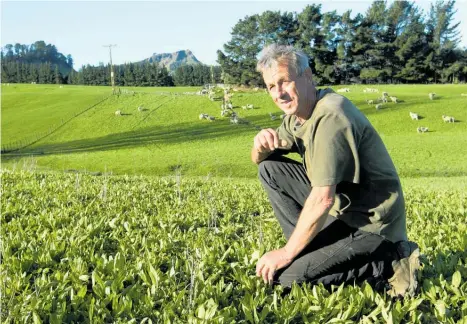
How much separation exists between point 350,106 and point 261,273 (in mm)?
1588

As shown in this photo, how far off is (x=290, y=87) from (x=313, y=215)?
1088 mm

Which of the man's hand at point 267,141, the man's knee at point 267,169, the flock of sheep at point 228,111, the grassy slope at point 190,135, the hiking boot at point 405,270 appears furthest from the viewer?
the flock of sheep at point 228,111

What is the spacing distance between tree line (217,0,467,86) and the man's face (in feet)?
235

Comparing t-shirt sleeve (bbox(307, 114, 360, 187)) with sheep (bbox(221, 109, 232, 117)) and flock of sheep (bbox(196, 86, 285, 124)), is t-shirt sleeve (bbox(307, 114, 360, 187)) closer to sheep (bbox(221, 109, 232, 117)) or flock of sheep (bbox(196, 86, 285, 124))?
flock of sheep (bbox(196, 86, 285, 124))

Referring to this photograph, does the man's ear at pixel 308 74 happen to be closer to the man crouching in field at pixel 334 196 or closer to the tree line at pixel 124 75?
the man crouching in field at pixel 334 196

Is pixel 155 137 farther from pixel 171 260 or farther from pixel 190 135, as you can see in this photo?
pixel 171 260

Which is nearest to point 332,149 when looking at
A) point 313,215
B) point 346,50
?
point 313,215

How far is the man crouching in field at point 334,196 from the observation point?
10.8ft

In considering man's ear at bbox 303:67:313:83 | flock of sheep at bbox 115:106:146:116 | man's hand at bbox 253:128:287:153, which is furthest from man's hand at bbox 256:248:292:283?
flock of sheep at bbox 115:106:146:116

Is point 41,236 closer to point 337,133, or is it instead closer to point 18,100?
point 337,133

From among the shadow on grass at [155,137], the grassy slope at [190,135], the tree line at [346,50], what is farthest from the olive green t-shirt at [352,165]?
the tree line at [346,50]

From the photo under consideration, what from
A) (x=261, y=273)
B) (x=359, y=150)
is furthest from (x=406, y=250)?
(x=261, y=273)

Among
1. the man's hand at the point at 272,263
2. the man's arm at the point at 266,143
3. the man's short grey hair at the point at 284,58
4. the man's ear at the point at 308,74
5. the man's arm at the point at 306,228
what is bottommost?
the man's hand at the point at 272,263

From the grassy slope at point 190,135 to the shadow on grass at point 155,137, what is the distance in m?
0.09
